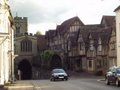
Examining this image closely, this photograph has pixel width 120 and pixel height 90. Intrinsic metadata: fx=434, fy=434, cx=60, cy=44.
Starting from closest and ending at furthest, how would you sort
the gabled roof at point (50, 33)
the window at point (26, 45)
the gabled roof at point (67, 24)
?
the gabled roof at point (67, 24) → the window at point (26, 45) → the gabled roof at point (50, 33)

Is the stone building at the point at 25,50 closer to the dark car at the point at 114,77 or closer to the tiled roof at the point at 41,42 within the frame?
the tiled roof at the point at 41,42

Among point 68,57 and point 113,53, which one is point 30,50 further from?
point 113,53

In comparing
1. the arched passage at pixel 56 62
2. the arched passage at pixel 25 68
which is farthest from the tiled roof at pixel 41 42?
the arched passage at pixel 56 62

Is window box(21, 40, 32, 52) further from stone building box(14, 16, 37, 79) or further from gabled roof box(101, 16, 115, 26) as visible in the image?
gabled roof box(101, 16, 115, 26)

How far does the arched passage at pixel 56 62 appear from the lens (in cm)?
10006

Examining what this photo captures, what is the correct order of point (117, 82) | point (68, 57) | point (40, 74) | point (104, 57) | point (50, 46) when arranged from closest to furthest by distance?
point (117, 82), point (104, 57), point (40, 74), point (68, 57), point (50, 46)

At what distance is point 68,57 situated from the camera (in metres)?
→ 99.9

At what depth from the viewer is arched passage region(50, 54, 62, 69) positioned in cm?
10006

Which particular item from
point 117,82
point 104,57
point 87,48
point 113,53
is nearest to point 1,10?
point 117,82

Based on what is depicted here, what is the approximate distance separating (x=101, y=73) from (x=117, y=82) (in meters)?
37.1

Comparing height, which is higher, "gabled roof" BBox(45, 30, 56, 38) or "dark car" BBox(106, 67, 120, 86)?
"gabled roof" BBox(45, 30, 56, 38)

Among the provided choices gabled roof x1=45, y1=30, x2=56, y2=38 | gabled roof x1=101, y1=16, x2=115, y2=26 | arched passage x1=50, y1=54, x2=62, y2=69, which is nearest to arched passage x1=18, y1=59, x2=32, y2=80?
arched passage x1=50, y1=54, x2=62, y2=69

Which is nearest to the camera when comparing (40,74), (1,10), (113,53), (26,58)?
(1,10)

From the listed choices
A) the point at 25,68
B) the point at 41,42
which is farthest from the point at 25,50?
the point at 41,42
